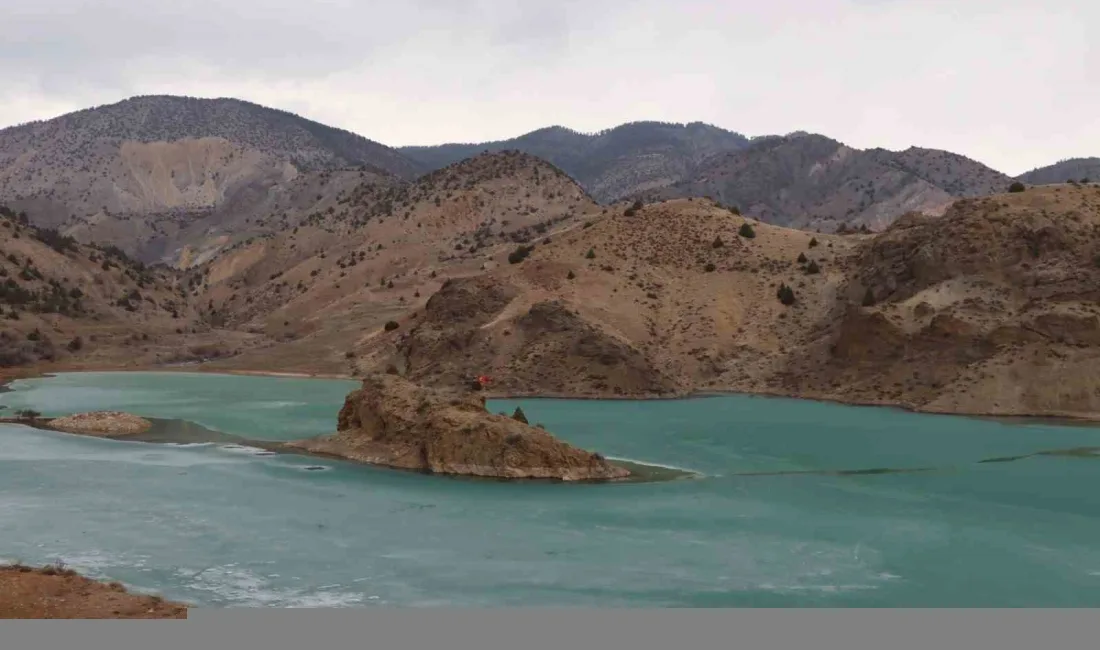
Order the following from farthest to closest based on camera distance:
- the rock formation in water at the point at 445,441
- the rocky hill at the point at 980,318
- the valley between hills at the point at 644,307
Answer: the valley between hills at the point at 644,307 → the rocky hill at the point at 980,318 → the rock formation in water at the point at 445,441

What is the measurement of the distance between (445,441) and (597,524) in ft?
31.9

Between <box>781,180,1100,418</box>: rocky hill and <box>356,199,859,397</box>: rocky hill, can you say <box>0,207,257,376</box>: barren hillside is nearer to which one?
<box>356,199,859,397</box>: rocky hill

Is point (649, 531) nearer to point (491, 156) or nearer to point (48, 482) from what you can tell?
point (48, 482)

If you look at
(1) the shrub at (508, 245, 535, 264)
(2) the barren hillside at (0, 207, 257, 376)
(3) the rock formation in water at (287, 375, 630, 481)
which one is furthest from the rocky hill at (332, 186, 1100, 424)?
(3) the rock formation in water at (287, 375, 630, 481)

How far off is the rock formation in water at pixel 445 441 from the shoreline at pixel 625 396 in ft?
77.0

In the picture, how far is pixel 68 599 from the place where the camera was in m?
17.1

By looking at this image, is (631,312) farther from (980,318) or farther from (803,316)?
(980,318)

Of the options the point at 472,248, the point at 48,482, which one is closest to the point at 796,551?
the point at 48,482

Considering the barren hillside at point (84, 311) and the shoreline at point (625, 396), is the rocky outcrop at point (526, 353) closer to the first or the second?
the shoreline at point (625, 396)

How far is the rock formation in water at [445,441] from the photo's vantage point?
111ft

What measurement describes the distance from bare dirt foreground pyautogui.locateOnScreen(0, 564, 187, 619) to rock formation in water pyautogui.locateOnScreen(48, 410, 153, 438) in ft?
85.8

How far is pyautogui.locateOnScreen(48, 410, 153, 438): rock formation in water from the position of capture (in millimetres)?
43688

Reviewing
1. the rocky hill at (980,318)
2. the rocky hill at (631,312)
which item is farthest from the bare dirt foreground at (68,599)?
the rocky hill at (980,318)

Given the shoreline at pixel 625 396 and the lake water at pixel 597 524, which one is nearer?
the lake water at pixel 597 524
